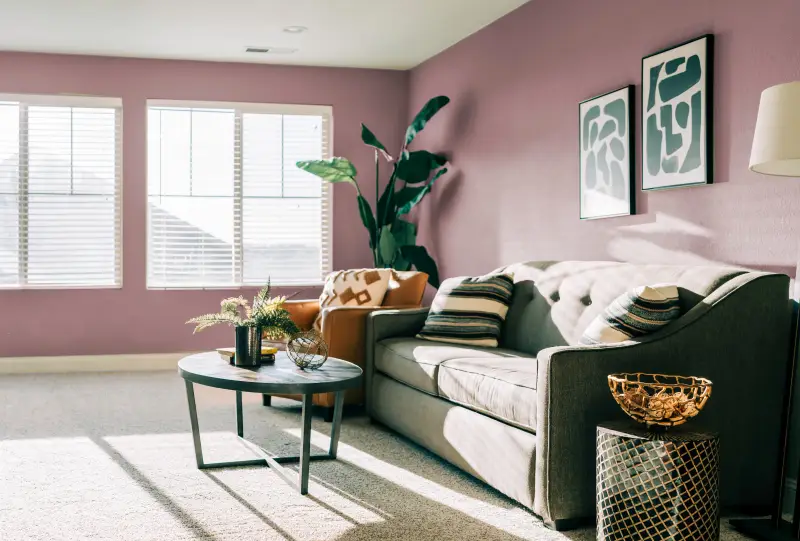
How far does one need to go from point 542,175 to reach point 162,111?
11.0ft

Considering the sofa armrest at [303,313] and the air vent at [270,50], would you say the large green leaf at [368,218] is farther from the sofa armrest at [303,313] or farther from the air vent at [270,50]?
the sofa armrest at [303,313]

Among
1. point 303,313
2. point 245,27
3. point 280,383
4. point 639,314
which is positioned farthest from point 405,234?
point 639,314

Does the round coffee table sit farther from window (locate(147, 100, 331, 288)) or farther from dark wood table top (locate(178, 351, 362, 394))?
window (locate(147, 100, 331, 288))

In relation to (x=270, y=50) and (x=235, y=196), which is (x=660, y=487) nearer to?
(x=270, y=50)

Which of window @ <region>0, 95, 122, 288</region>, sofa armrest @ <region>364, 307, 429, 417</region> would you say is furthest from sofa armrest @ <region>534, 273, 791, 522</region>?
window @ <region>0, 95, 122, 288</region>

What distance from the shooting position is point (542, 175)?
4.96 meters

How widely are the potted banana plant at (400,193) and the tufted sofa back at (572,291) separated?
1.79 metres

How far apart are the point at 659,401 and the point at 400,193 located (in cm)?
411

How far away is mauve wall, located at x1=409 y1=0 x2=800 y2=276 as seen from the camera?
10.7 feet

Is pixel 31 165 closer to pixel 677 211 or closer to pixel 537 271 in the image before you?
pixel 537 271

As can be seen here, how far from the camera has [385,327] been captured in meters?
4.51

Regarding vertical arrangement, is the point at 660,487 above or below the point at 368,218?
below

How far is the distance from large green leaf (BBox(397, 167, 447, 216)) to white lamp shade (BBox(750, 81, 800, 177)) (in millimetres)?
3743

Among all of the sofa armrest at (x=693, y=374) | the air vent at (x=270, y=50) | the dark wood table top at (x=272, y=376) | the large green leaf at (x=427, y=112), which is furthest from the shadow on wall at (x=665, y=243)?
the air vent at (x=270, y=50)
